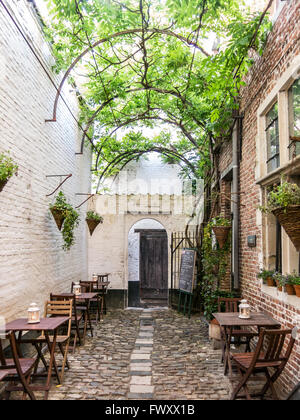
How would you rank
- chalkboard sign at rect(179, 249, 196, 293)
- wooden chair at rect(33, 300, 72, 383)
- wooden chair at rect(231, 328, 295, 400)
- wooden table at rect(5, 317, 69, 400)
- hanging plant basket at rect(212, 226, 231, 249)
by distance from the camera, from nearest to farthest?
wooden chair at rect(231, 328, 295, 400) → wooden table at rect(5, 317, 69, 400) → wooden chair at rect(33, 300, 72, 383) → hanging plant basket at rect(212, 226, 231, 249) → chalkboard sign at rect(179, 249, 196, 293)

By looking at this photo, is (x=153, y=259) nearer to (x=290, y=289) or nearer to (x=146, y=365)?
(x=146, y=365)

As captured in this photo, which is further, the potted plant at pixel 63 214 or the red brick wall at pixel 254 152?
the potted plant at pixel 63 214

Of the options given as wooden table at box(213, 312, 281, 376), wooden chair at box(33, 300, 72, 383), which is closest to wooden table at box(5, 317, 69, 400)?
wooden chair at box(33, 300, 72, 383)

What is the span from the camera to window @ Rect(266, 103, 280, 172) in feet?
15.4

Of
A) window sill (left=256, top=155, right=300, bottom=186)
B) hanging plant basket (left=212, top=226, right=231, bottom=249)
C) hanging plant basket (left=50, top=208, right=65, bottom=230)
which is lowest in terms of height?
hanging plant basket (left=212, top=226, right=231, bottom=249)

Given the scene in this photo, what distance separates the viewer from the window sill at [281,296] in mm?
3676

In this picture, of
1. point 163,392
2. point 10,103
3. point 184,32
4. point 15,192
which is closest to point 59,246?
point 15,192

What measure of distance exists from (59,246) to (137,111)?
14.2 feet

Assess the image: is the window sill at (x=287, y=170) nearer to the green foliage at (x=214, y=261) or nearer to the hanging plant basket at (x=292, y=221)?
the hanging plant basket at (x=292, y=221)

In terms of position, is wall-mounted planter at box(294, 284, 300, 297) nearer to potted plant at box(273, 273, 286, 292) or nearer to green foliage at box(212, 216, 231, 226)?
potted plant at box(273, 273, 286, 292)

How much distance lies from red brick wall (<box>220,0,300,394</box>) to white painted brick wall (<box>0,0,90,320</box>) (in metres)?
3.36

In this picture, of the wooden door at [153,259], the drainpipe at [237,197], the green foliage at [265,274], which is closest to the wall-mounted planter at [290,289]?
the green foliage at [265,274]

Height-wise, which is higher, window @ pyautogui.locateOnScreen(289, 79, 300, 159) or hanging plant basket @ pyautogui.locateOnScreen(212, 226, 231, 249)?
window @ pyautogui.locateOnScreen(289, 79, 300, 159)

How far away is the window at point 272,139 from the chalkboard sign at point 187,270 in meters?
4.25
